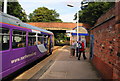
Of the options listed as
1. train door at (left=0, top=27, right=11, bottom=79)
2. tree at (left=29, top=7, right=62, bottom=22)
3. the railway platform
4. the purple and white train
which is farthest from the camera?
tree at (left=29, top=7, right=62, bottom=22)

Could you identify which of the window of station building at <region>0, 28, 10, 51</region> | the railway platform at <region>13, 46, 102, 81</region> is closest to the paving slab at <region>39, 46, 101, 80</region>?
the railway platform at <region>13, 46, 102, 81</region>

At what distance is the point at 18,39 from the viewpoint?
648cm

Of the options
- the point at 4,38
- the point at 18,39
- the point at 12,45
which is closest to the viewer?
the point at 4,38

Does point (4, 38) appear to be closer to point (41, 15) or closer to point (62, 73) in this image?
point (62, 73)

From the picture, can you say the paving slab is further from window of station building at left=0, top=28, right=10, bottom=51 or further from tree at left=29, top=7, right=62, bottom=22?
tree at left=29, top=7, right=62, bottom=22

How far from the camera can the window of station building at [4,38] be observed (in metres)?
5.11

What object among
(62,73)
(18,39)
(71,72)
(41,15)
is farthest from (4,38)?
(41,15)

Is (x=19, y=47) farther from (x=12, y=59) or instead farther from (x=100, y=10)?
(x=100, y=10)

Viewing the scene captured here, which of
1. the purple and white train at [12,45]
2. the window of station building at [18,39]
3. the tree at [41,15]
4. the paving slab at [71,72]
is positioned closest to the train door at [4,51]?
the purple and white train at [12,45]

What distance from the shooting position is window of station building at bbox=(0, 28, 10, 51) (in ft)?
16.8

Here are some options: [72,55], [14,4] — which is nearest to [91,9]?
[14,4]

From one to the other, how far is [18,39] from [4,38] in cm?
119

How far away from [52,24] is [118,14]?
103ft

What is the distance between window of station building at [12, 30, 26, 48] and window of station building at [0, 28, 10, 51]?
448 millimetres
